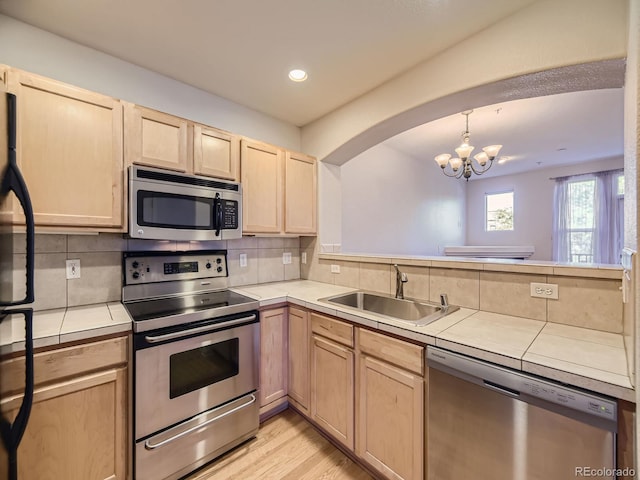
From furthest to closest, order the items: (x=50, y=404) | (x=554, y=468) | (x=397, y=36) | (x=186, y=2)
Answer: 1. (x=397, y=36)
2. (x=186, y=2)
3. (x=50, y=404)
4. (x=554, y=468)

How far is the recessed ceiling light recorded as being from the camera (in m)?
1.98

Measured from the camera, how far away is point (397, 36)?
1.63 metres

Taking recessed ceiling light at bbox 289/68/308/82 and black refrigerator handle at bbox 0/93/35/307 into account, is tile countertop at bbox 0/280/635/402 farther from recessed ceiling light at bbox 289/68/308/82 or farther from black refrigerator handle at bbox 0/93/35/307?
recessed ceiling light at bbox 289/68/308/82

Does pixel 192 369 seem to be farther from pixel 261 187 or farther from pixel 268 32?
pixel 268 32

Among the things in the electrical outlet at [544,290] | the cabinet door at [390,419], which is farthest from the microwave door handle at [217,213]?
the electrical outlet at [544,290]

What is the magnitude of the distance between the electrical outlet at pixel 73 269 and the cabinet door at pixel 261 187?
1.05m

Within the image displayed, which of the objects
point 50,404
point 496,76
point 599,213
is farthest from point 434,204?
point 50,404

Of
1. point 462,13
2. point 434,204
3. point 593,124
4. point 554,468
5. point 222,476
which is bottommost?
point 222,476

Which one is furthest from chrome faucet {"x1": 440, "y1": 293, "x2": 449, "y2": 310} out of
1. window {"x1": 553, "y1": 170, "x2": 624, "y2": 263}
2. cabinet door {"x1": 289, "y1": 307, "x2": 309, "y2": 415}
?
window {"x1": 553, "y1": 170, "x2": 624, "y2": 263}

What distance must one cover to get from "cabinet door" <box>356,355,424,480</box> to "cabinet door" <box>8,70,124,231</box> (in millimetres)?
1715

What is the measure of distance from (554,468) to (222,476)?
1618 mm

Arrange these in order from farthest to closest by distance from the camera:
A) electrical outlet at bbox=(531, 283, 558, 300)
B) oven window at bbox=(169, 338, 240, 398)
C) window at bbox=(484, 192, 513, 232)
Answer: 1. window at bbox=(484, 192, 513, 232)
2. oven window at bbox=(169, 338, 240, 398)
3. electrical outlet at bbox=(531, 283, 558, 300)

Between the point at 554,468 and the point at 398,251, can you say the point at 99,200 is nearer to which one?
the point at 554,468

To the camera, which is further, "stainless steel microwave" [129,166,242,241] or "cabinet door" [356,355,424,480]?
"stainless steel microwave" [129,166,242,241]
